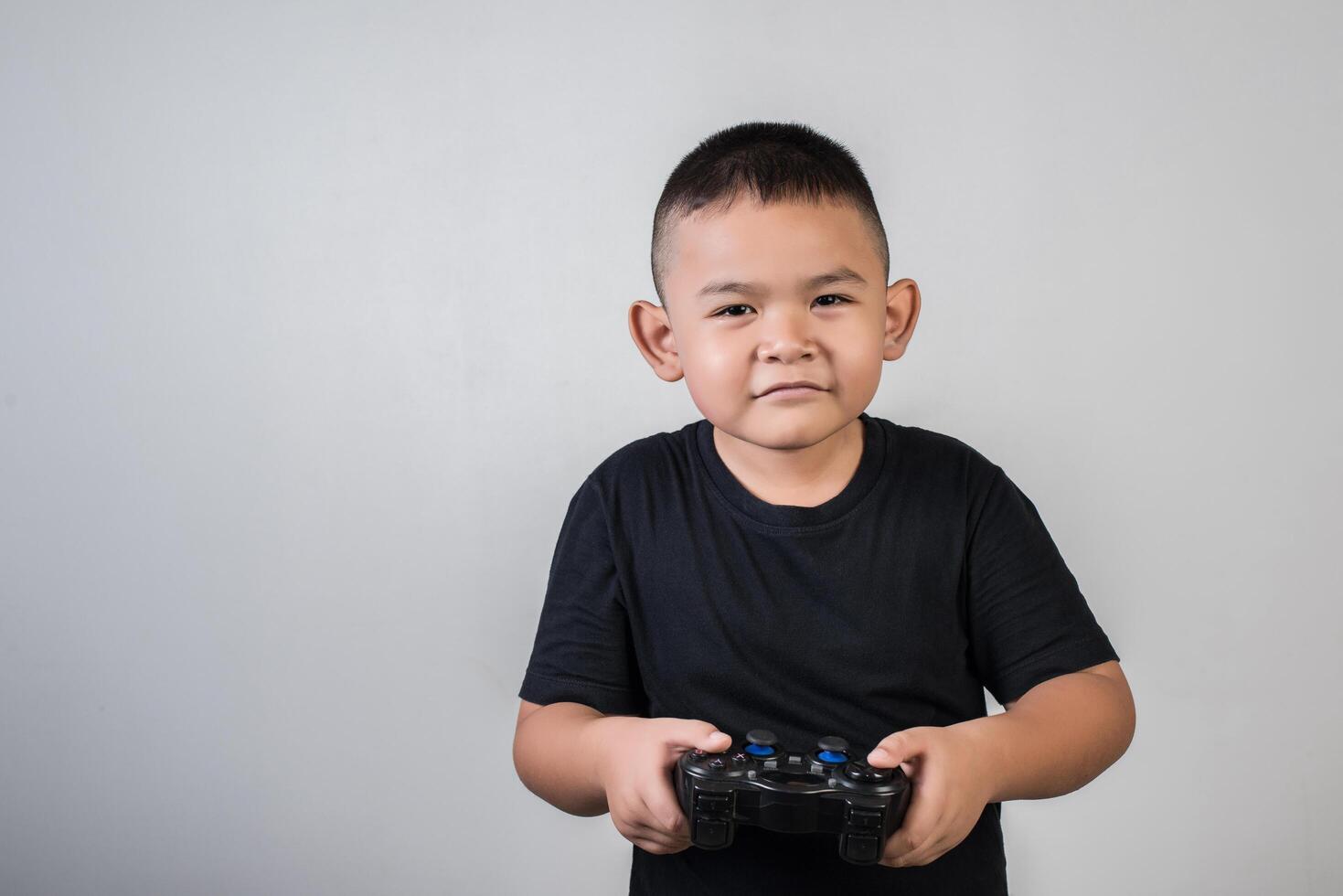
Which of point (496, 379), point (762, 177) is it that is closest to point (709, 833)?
point (762, 177)

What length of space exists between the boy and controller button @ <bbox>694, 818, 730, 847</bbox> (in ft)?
0.35

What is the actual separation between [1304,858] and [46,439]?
1.36 m

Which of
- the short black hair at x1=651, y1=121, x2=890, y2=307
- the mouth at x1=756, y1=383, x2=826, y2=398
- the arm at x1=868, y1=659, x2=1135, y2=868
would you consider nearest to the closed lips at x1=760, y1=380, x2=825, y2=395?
the mouth at x1=756, y1=383, x2=826, y2=398

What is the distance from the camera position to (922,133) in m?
1.19

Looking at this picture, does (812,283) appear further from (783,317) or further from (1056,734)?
(1056,734)

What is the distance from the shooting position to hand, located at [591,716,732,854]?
727 millimetres

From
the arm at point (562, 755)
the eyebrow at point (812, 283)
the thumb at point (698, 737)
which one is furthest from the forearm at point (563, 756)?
the eyebrow at point (812, 283)

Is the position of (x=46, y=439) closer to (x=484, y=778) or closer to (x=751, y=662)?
(x=484, y=778)

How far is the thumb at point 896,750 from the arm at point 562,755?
0.21 metres

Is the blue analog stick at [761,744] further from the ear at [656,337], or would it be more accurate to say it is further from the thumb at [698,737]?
the ear at [656,337]

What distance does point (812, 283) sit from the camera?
2.73 ft

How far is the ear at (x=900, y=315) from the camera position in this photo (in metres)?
0.92

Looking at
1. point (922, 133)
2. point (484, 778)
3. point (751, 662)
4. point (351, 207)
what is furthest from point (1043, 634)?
point (351, 207)

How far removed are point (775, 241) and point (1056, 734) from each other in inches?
15.6
